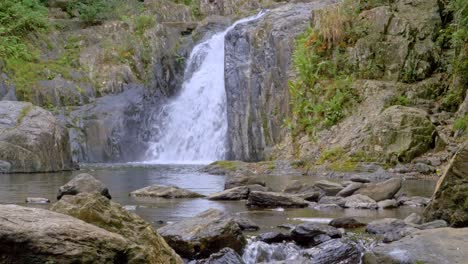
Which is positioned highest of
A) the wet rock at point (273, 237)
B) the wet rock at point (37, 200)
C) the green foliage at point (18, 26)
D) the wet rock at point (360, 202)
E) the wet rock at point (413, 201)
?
the green foliage at point (18, 26)

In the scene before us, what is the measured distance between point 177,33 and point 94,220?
30231 millimetres

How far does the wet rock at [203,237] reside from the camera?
6934 mm

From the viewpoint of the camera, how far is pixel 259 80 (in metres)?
27.6

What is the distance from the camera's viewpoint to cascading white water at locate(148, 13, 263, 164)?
28828 millimetres

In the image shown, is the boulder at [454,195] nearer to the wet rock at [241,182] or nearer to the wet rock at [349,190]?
the wet rock at [349,190]

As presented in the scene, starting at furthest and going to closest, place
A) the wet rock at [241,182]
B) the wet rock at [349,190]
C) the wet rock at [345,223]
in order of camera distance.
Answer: the wet rock at [241,182] → the wet rock at [349,190] → the wet rock at [345,223]

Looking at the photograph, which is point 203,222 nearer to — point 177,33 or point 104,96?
point 104,96

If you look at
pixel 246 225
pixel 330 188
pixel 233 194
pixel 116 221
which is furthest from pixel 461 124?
pixel 116 221

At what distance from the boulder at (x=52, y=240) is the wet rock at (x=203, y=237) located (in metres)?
1.92

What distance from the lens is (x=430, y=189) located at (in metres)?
13.6

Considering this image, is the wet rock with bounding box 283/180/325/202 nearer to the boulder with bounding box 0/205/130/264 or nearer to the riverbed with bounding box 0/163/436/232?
the riverbed with bounding box 0/163/436/232

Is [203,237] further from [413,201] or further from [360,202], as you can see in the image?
[413,201]

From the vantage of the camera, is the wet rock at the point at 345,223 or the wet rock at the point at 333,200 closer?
the wet rock at the point at 345,223

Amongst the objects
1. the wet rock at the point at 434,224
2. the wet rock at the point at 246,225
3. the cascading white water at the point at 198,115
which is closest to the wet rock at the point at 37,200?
the wet rock at the point at 246,225
